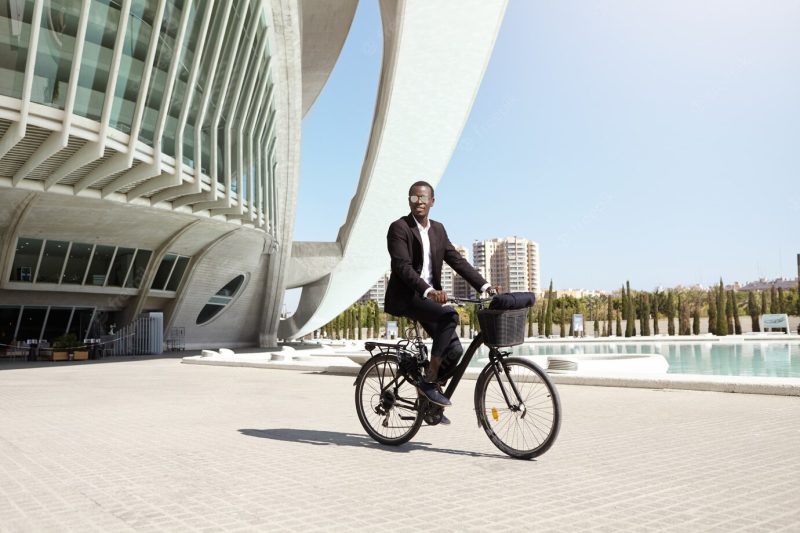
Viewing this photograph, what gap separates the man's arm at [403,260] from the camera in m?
4.63

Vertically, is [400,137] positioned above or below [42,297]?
above

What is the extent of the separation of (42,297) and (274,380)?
18.5 m

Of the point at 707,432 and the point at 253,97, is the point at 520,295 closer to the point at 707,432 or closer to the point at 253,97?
the point at 707,432

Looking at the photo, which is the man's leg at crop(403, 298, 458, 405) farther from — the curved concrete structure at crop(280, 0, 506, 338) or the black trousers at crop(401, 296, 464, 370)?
the curved concrete structure at crop(280, 0, 506, 338)

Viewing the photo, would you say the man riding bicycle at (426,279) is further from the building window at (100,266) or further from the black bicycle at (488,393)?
the building window at (100,266)

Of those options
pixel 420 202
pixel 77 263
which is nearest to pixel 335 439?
pixel 420 202

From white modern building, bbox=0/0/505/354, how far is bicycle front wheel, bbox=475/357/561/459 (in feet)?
44.6

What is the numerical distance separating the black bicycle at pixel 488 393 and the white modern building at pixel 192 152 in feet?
41.8

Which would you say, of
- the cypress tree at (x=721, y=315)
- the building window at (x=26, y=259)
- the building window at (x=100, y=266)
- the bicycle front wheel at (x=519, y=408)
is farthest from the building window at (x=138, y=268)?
the cypress tree at (x=721, y=315)

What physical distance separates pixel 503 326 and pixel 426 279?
0.82 metres

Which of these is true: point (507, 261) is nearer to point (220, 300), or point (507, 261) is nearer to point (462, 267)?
point (220, 300)

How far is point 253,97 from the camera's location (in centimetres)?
2464

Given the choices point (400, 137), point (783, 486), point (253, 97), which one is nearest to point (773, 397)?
point (783, 486)

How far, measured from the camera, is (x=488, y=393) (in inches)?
186
